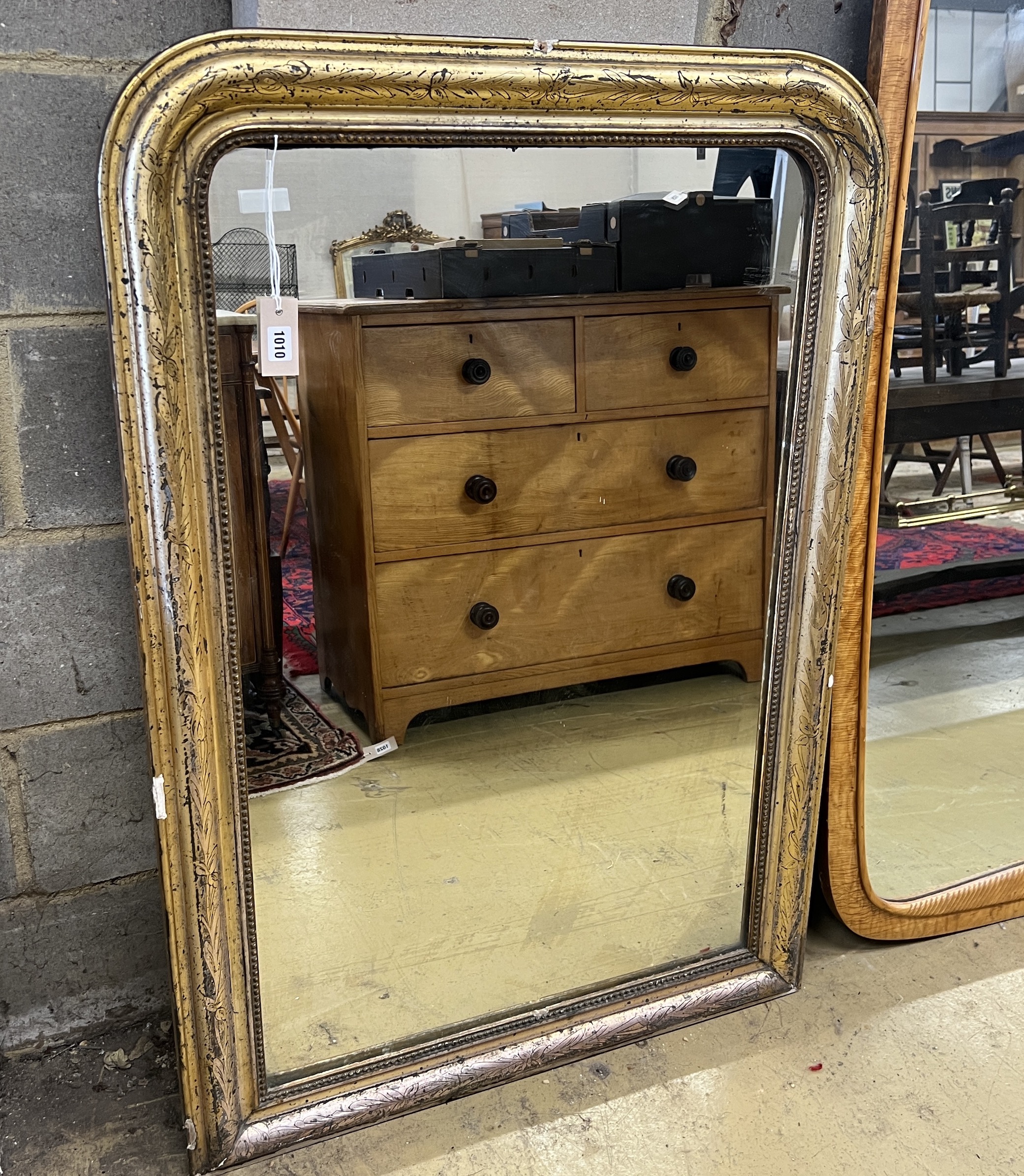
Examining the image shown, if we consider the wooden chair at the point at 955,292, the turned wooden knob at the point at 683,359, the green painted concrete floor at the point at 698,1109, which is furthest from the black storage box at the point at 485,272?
the green painted concrete floor at the point at 698,1109

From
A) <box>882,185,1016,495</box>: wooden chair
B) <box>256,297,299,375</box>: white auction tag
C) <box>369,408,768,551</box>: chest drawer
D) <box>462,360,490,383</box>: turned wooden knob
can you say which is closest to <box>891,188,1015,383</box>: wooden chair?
<box>882,185,1016,495</box>: wooden chair

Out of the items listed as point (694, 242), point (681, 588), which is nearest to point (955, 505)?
point (681, 588)

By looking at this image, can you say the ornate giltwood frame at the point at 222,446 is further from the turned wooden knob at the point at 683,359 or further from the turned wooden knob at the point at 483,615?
the turned wooden knob at the point at 483,615

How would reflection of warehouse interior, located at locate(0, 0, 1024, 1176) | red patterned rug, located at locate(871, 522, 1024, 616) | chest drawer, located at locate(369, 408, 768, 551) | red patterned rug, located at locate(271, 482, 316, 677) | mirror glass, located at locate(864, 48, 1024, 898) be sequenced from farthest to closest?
red patterned rug, located at locate(871, 522, 1024, 616) < mirror glass, located at locate(864, 48, 1024, 898) < chest drawer, located at locate(369, 408, 768, 551) < red patterned rug, located at locate(271, 482, 316, 677) < reflection of warehouse interior, located at locate(0, 0, 1024, 1176)

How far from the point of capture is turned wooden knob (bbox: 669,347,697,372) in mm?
1468

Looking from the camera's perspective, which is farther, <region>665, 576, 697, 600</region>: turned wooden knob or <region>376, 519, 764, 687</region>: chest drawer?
<region>665, 576, 697, 600</region>: turned wooden knob

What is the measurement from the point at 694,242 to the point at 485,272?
0.95 feet

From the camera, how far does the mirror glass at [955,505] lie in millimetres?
1533

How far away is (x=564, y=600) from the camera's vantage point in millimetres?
1551

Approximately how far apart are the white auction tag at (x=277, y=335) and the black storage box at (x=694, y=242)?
417 mm

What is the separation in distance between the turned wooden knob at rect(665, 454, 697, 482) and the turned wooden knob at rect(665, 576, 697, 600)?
144 millimetres

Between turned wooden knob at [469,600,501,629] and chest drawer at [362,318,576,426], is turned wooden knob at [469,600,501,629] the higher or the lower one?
the lower one

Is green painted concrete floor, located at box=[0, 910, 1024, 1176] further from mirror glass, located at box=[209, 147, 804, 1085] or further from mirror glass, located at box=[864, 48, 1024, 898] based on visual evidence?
mirror glass, located at box=[864, 48, 1024, 898]

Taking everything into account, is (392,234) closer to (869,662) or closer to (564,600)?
(564,600)
